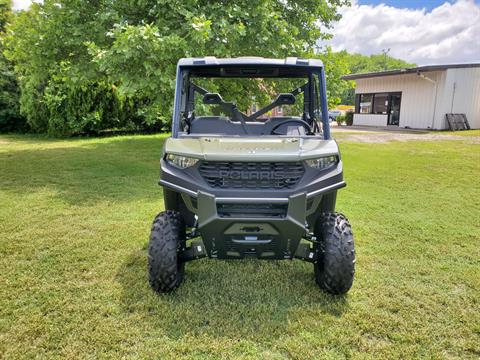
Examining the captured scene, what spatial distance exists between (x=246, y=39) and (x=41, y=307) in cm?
659

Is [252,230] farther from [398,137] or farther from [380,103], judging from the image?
[380,103]

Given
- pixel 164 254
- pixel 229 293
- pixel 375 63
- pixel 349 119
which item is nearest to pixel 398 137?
pixel 349 119

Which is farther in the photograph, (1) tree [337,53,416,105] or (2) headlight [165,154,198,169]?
(1) tree [337,53,416,105]

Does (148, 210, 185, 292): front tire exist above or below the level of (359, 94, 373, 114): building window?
below

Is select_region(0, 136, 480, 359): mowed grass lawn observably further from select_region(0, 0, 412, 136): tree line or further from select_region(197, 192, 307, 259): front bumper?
select_region(0, 0, 412, 136): tree line

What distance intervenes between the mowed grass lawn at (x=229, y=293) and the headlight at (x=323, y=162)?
1.06 meters

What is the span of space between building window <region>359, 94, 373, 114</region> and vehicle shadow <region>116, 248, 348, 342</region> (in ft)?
75.8

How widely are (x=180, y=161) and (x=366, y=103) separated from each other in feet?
80.1

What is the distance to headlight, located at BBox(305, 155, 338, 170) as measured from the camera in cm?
281

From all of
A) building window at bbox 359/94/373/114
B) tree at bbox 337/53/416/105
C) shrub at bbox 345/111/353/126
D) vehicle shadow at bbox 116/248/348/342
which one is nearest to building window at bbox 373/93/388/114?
building window at bbox 359/94/373/114

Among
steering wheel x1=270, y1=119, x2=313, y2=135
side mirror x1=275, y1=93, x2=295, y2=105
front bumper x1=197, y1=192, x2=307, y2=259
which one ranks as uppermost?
side mirror x1=275, y1=93, x2=295, y2=105

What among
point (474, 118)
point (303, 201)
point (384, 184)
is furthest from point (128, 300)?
point (474, 118)

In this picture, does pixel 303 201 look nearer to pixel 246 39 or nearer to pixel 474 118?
pixel 246 39

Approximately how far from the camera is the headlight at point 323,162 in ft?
9.22
